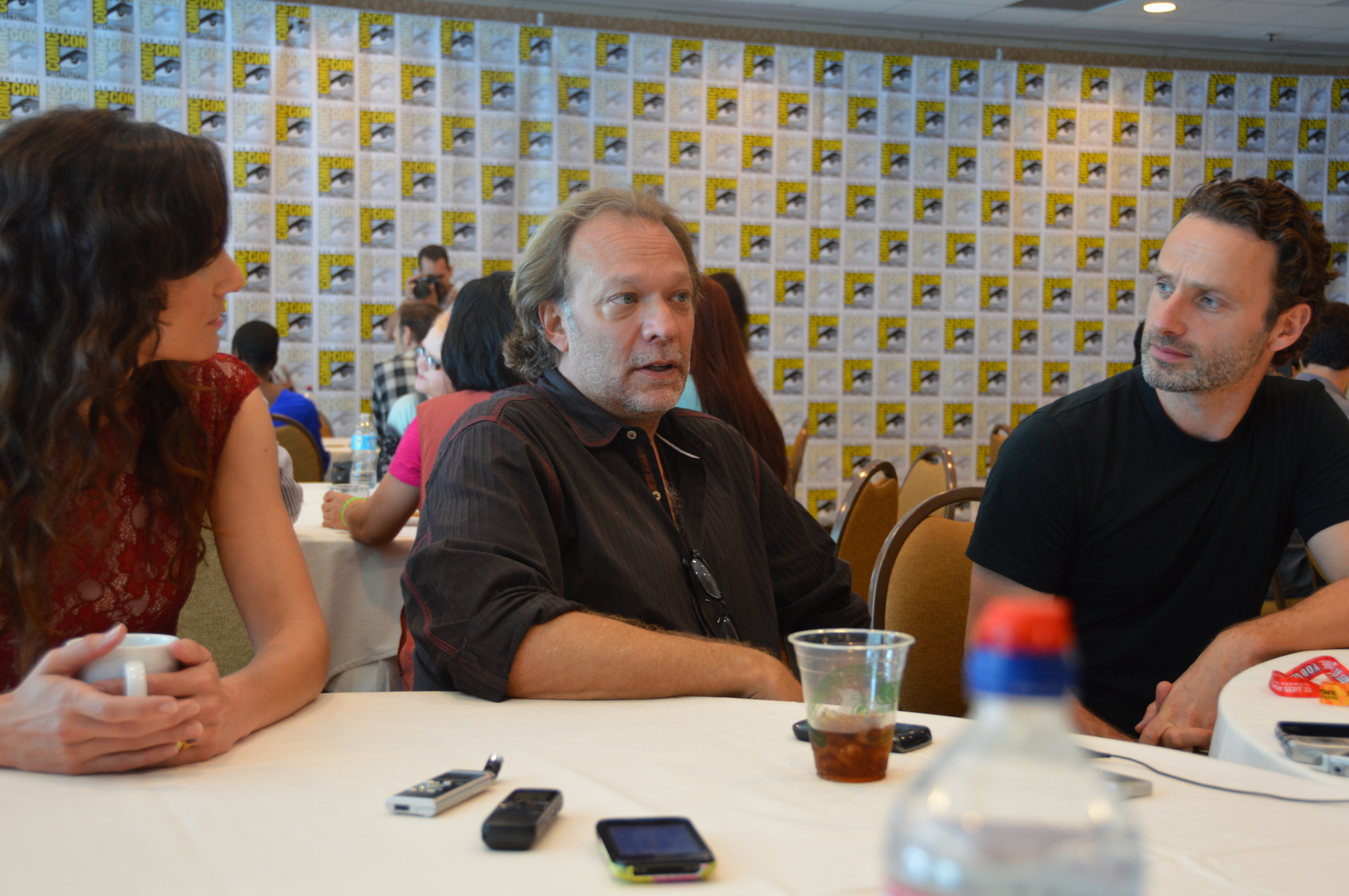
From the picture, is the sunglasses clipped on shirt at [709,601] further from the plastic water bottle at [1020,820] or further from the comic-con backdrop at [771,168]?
the comic-con backdrop at [771,168]

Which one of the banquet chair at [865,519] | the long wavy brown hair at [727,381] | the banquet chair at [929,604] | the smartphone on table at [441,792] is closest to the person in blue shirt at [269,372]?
the long wavy brown hair at [727,381]

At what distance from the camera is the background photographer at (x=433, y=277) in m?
5.85

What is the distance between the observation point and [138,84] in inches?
230

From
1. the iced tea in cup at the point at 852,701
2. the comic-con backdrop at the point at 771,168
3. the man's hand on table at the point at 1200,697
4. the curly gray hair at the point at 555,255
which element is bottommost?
the man's hand on table at the point at 1200,697

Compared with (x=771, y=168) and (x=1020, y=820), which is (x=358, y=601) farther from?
(x=771, y=168)

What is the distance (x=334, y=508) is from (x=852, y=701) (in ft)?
7.11

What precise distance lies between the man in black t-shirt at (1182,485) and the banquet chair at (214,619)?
4.88 ft

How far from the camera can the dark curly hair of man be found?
181 cm

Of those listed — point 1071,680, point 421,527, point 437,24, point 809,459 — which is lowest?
point 809,459

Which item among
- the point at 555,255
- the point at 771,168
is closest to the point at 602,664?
the point at 555,255

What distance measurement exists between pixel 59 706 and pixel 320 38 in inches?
235

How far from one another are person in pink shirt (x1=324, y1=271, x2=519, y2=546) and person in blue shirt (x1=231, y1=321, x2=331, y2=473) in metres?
1.94

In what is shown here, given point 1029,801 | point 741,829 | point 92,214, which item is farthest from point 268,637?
point 1029,801

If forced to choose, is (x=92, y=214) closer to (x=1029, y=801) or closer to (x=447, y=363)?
(x=1029, y=801)
